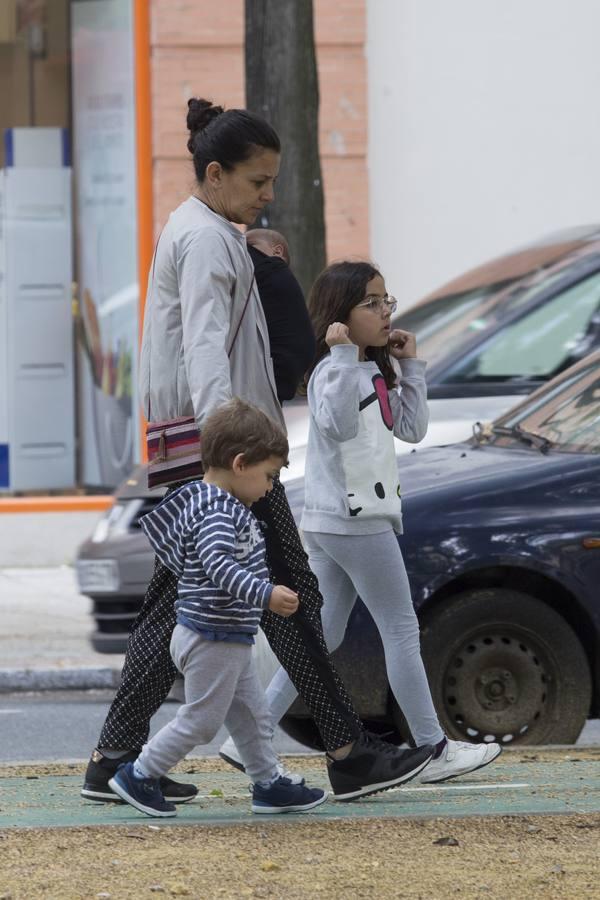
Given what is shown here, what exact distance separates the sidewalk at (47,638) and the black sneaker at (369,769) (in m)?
3.92

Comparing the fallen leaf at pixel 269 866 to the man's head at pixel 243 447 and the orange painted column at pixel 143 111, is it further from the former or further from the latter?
the orange painted column at pixel 143 111

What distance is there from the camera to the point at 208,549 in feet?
14.9

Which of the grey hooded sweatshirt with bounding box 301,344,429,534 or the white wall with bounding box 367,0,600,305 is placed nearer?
the grey hooded sweatshirt with bounding box 301,344,429,534

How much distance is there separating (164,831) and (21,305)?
9.73 m

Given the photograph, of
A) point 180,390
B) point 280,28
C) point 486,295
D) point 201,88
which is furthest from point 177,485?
point 201,88

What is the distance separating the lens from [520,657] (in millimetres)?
6383

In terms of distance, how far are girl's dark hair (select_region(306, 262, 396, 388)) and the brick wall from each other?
816cm

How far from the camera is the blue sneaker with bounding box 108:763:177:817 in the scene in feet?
15.7

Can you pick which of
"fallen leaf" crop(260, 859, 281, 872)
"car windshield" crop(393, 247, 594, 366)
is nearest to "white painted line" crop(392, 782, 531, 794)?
"fallen leaf" crop(260, 859, 281, 872)

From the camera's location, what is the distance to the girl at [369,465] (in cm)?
524

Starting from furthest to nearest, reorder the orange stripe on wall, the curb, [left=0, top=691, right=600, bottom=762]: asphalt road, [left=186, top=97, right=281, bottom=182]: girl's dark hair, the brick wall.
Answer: the brick wall
the orange stripe on wall
the curb
[left=0, top=691, right=600, bottom=762]: asphalt road
[left=186, top=97, right=281, bottom=182]: girl's dark hair

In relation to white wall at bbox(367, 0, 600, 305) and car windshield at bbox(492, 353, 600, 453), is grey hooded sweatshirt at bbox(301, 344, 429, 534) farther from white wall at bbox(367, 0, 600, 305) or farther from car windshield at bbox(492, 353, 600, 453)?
white wall at bbox(367, 0, 600, 305)

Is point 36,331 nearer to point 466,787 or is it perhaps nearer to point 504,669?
point 504,669

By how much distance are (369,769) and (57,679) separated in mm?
4501
